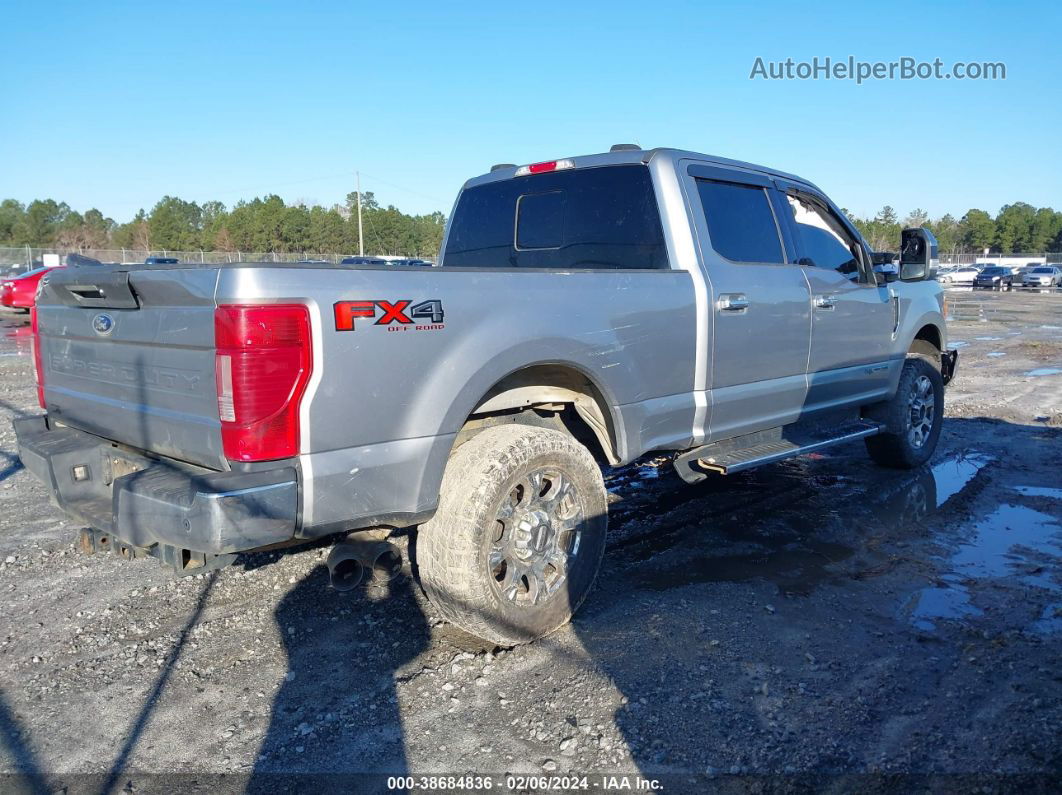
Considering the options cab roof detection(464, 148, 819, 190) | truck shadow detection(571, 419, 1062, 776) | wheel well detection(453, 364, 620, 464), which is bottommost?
truck shadow detection(571, 419, 1062, 776)

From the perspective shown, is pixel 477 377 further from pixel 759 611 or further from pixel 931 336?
pixel 931 336

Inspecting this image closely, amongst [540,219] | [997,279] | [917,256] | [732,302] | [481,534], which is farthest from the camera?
[997,279]

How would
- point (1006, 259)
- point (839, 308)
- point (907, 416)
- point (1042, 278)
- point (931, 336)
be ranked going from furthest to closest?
point (1006, 259)
point (1042, 278)
point (931, 336)
point (907, 416)
point (839, 308)

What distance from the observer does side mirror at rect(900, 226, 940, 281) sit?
6043 millimetres

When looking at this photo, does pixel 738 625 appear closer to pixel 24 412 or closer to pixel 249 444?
pixel 249 444

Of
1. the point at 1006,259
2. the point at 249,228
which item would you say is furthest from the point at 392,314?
the point at 1006,259

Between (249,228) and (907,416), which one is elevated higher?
(249,228)

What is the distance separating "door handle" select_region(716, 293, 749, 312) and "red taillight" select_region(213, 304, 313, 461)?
8.01 ft

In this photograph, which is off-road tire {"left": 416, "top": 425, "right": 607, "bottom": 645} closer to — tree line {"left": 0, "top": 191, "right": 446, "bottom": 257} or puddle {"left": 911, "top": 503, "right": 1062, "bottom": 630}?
puddle {"left": 911, "top": 503, "right": 1062, "bottom": 630}

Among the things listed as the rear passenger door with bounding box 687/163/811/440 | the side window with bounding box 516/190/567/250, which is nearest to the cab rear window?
the side window with bounding box 516/190/567/250

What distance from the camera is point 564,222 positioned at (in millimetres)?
4953

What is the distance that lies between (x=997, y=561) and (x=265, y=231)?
198ft

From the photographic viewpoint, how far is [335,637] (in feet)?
12.4

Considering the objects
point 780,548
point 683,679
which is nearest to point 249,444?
point 683,679
